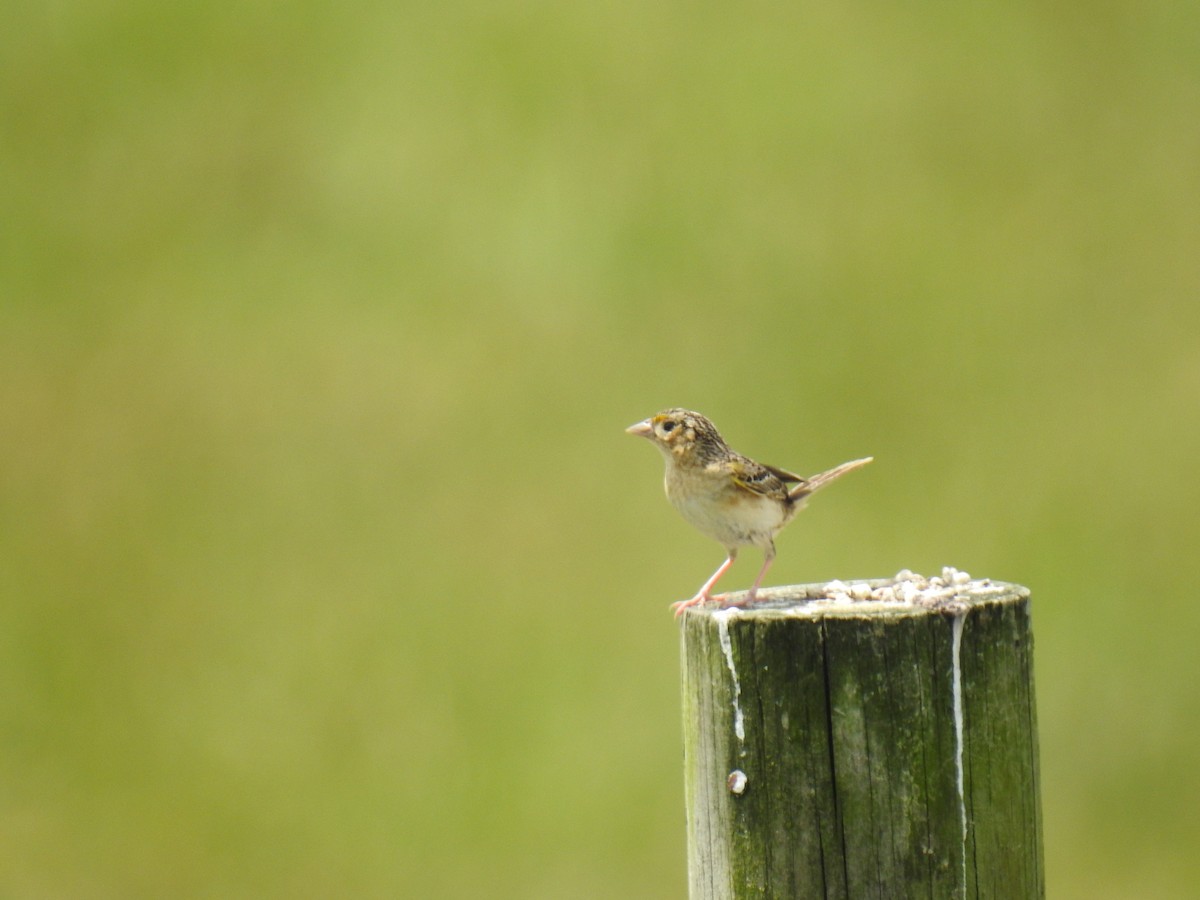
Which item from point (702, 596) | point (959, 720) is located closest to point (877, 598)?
point (959, 720)

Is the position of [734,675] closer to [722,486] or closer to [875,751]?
[875,751]

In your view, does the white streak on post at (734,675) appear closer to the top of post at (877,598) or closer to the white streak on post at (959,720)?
the top of post at (877,598)

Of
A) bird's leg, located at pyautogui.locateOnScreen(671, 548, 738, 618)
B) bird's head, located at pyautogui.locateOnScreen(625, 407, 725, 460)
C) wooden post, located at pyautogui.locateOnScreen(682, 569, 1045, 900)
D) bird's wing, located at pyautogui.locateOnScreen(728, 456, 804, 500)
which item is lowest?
wooden post, located at pyautogui.locateOnScreen(682, 569, 1045, 900)

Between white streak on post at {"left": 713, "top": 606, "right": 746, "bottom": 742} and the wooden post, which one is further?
white streak on post at {"left": 713, "top": 606, "right": 746, "bottom": 742}

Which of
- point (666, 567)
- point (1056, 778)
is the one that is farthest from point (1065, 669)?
point (666, 567)

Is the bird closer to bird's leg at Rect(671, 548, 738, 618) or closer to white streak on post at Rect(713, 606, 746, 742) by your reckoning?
bird's leg at Rect(671, 548, 738, 618)

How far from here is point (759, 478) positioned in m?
6.13

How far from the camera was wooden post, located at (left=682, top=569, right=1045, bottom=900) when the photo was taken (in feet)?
11.2

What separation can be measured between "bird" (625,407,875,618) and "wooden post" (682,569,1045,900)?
2419 millimetres

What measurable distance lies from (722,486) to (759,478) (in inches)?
7.6

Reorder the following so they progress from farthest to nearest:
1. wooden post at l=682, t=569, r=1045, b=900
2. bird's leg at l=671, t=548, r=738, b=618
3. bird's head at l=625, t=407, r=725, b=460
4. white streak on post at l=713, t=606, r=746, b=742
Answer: bird's head at l=625, t=407, r=725, b=460, bird's leg at l=671, t=548, r=738, b=618, white streak on post at l=713, t=606, r=746, b=742, wooden post at l=682, t=569, r=1045, b=900

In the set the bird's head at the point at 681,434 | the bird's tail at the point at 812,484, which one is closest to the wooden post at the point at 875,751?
the bird's head at the point at 681,434

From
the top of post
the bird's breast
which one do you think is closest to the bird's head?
the bird's breast

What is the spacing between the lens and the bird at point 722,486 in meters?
6.04
